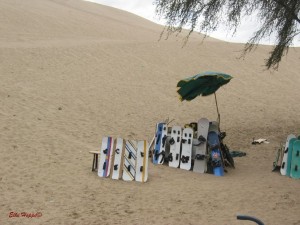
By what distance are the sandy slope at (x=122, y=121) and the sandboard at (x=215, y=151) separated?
→ 0.73 feet

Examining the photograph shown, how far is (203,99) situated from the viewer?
17719mm

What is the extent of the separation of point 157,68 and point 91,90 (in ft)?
20.5

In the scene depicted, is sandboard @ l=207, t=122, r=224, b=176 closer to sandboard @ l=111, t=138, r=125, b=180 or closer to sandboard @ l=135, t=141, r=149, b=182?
sandboard @ l=135, t=141, r=149, b=182

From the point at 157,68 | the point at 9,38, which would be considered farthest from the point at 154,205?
the point at 9,38

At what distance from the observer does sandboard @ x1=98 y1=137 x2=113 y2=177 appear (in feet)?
25.3

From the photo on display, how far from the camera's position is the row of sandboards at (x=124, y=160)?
7.70 m

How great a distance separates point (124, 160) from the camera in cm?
785

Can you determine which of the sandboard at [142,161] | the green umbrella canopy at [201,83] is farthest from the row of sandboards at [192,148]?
the sandboard at [142,161]

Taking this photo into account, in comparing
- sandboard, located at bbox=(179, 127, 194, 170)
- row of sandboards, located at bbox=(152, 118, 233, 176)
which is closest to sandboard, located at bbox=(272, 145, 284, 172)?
row of sandboards, located at bbox=(152, 118, 233, 176)

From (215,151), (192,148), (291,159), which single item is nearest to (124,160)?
(192,148)

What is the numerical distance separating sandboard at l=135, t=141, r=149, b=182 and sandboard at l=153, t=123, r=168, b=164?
1.41 m

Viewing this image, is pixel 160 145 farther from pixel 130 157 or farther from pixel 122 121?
pixel 122 121

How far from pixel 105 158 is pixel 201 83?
2922 millimetres

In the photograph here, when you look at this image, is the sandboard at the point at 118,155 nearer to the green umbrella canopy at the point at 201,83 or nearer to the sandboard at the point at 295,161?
the green umbrella canopy at the point at 201,83
